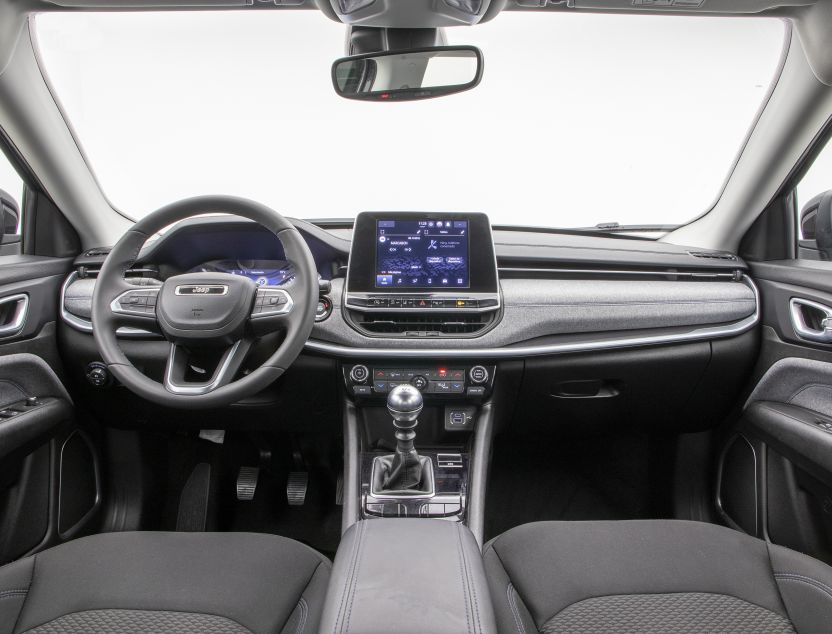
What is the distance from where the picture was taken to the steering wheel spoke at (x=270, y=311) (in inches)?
60.6

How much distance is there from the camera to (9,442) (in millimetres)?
1662

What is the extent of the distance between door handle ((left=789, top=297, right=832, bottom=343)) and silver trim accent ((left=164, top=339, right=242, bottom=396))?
174cm

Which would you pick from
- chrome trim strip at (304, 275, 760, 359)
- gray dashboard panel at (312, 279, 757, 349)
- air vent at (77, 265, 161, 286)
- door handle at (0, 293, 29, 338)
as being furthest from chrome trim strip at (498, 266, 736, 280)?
door handle at (0, 293, 29, 338)

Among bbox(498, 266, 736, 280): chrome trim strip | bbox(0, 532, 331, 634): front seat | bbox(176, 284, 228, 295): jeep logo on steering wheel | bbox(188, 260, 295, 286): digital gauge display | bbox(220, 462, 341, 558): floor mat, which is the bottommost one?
bbox(220, 462, 341, 558): floor mat

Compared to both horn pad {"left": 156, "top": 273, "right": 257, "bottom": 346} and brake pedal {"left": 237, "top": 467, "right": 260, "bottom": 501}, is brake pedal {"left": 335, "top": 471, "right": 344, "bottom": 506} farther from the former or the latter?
horn pad {"left": 156, "top": 273, "right": 257, "bottom": 346}

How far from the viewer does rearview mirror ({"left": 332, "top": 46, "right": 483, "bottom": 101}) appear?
1.82 metres

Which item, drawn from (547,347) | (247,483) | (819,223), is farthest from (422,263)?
(819,223)

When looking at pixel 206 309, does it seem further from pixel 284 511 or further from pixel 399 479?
pixel 284 511

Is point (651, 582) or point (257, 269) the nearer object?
point (651, 582)

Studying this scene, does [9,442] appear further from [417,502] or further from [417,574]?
[417,574]

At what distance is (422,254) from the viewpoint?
189cm

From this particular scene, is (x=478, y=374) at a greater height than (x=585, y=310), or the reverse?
(x=585, y=310)

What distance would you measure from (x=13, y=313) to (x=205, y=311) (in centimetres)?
78

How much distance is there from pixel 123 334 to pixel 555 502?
6.05ft
